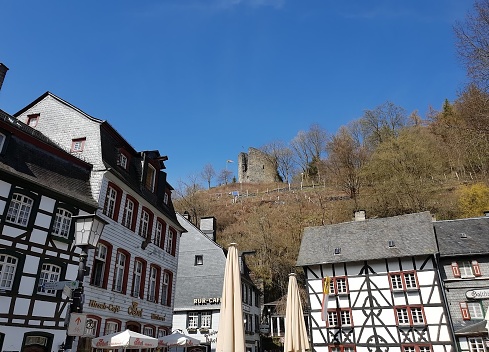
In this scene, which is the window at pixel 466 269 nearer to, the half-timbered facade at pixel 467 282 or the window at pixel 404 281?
the half-timbered facade at pixel 467 282

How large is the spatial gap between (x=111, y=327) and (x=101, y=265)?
8.74 feet

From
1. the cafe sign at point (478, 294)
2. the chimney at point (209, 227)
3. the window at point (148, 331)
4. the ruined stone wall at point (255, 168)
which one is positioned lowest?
the window at point (148, 331)

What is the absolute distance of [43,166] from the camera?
44.5 ft

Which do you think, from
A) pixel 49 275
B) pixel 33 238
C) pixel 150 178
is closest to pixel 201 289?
pixel 150 178

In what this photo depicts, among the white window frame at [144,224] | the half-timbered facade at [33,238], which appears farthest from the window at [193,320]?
the half-timbered facade at [33,238]

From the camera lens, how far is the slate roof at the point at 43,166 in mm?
12305

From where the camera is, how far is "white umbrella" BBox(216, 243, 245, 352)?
909 cm

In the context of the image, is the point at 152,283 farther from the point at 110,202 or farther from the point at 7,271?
the point at 7,271

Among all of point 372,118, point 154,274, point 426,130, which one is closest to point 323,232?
point 154,274

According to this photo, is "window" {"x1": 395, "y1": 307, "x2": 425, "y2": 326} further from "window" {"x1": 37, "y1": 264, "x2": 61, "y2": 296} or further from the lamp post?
the lamp post

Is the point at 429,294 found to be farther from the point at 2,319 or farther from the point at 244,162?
the point at 244,162

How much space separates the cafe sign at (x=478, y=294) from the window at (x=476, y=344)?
252 centimetres

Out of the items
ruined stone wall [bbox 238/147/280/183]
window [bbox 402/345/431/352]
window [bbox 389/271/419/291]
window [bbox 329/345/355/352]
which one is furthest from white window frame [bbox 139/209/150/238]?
ruined stone wall [bbox 238/147/280/183]

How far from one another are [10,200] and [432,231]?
25.7 metres
